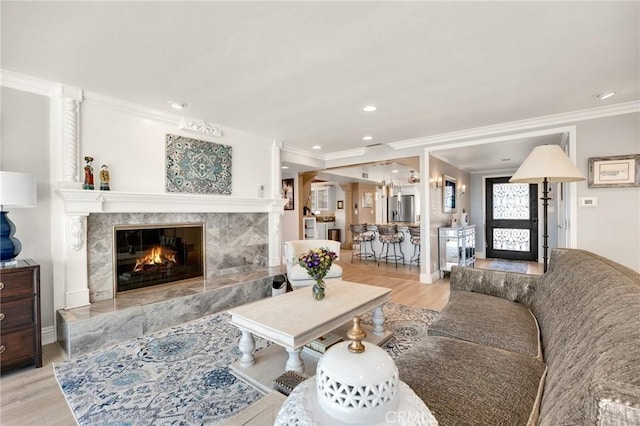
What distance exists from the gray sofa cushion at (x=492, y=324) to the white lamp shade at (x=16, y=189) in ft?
10.7

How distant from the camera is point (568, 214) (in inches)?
151

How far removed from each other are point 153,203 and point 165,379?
83.3 inches

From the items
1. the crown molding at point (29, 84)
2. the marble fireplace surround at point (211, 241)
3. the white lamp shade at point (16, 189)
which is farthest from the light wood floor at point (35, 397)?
the crown molding at point (29, 84)

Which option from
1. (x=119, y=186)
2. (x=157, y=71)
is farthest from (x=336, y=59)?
(x=119, y=186)

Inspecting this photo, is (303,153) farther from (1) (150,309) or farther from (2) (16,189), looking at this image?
(2) (16,189)

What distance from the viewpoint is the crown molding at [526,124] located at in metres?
3.40

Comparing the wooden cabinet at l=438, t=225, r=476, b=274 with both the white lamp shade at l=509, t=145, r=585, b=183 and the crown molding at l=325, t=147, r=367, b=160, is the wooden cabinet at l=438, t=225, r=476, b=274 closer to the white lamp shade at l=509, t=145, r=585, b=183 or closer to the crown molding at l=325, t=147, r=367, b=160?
the crown molding at l=325, t=147, r=367, b=160

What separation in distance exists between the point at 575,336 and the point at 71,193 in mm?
3879

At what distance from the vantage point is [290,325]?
6.68 ft

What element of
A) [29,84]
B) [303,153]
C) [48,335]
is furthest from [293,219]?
[29,84]

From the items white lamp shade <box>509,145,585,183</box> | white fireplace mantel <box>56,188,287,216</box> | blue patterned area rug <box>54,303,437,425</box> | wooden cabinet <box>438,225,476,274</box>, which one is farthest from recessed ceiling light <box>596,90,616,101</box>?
white fireplace mantel <box>56,188,287,216</box>

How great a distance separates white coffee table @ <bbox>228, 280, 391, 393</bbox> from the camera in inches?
78.4

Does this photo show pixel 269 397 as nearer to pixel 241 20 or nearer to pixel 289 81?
pixel 241 20

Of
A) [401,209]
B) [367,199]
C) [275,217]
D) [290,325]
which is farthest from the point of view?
[367,199]
